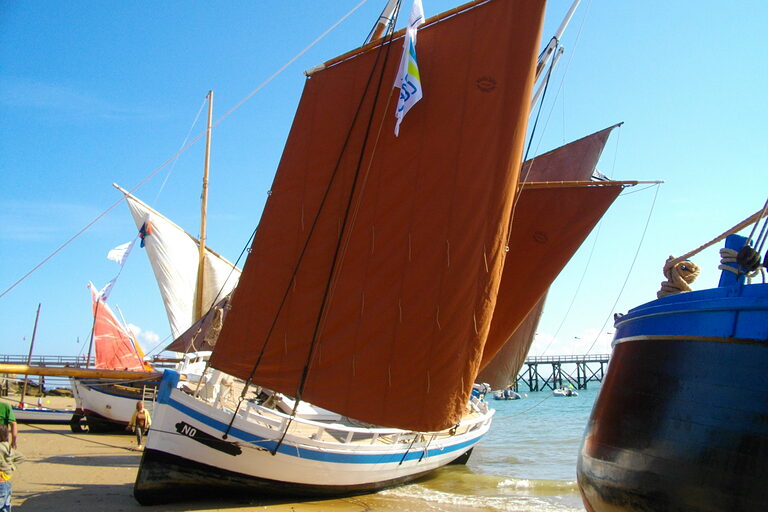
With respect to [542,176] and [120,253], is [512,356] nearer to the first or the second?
[542,176]

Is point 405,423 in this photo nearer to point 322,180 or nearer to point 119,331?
point 322,180

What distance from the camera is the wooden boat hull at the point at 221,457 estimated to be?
997 cm

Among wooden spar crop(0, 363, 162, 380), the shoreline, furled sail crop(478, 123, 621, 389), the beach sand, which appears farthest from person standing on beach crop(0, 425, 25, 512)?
furled sail crop(478, 123, 621, 389)

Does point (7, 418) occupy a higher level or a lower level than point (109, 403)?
higher

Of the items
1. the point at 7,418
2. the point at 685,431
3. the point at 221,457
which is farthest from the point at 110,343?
the point at 685,431

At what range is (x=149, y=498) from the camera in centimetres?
1003

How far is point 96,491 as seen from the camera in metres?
11.0

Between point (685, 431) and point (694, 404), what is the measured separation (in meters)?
0.26

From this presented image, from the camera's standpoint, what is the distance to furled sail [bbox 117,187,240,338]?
28.3 metres

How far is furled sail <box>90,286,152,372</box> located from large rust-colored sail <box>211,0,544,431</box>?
571 inches

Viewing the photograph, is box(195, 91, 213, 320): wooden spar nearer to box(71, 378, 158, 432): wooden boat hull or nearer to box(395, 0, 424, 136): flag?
box(71, 378, 158, 432): wooden boat hull

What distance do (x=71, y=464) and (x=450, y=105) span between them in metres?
12.2

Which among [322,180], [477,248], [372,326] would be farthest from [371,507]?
[322,180]

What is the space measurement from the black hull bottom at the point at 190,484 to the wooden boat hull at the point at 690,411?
623 centimetres
